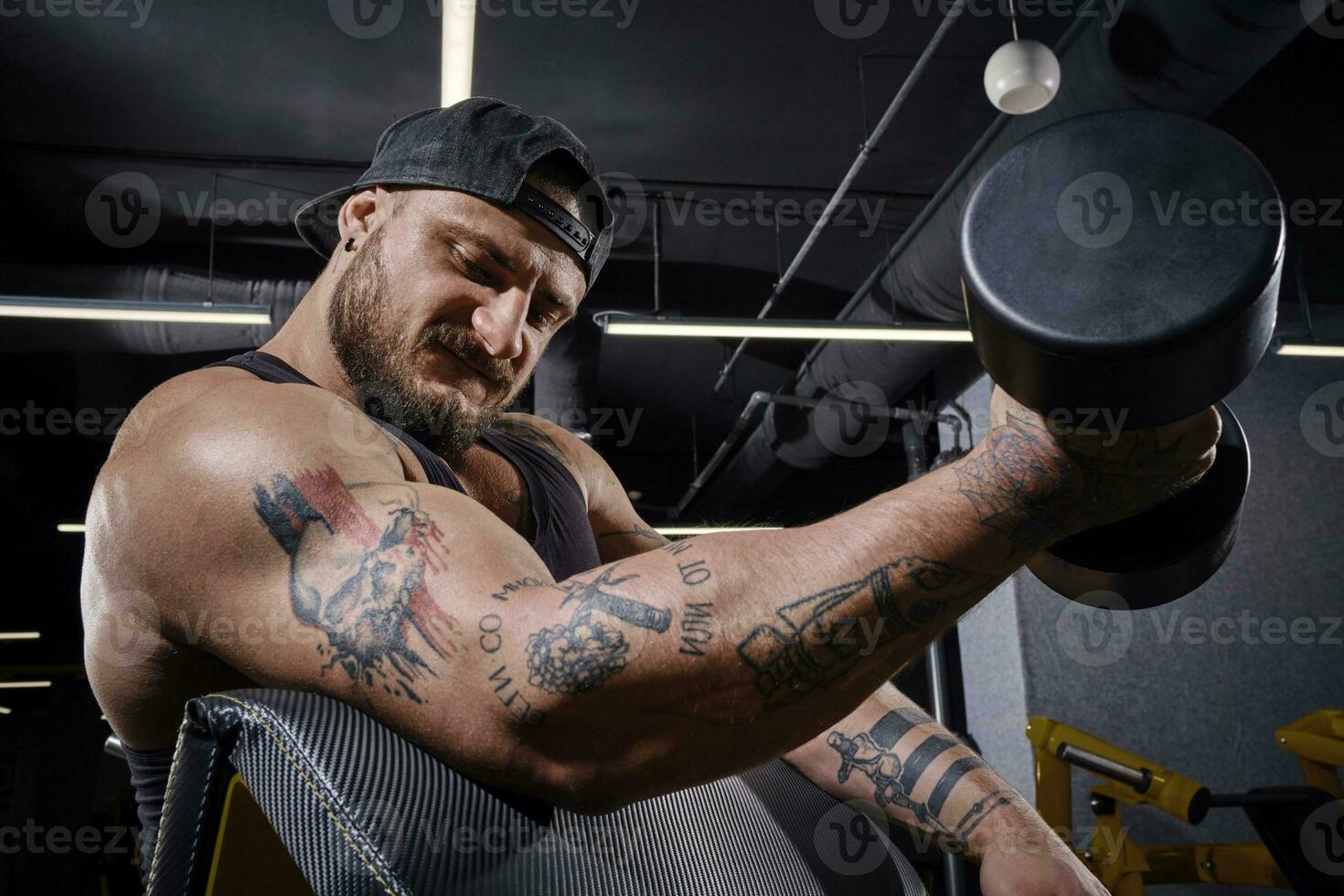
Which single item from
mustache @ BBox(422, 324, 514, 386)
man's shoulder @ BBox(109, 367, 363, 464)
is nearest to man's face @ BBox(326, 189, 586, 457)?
mustache @ BBox(422, 324, 514, 386)

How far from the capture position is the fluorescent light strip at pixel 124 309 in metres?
3.86

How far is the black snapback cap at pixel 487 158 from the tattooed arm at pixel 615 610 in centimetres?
47

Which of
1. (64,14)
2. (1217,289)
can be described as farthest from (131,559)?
(64,14)

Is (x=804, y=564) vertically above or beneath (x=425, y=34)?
above

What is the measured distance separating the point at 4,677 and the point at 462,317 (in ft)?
39.6

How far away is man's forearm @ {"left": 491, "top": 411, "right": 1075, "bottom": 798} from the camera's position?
58cm

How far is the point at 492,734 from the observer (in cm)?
61

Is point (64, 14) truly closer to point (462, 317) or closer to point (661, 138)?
point (661, 138)
